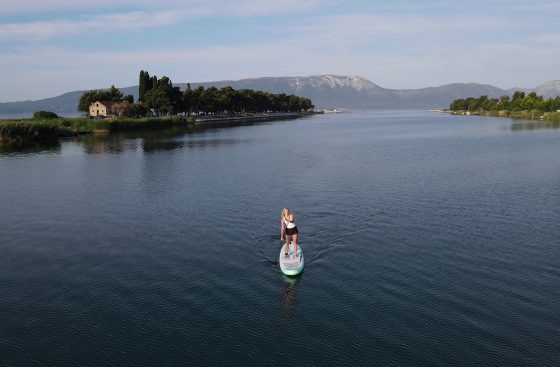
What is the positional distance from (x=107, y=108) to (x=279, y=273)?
180 m

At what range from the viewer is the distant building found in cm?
18557

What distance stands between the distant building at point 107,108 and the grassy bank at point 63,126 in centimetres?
1972

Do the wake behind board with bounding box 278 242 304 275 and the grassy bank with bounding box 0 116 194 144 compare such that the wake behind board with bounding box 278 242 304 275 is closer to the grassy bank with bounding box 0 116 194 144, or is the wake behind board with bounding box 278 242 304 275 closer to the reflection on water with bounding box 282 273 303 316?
the reflection on water with bounding box 282 273 303 316

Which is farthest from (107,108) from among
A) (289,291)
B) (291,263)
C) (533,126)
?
(289,291)

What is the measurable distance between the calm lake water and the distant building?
130 m

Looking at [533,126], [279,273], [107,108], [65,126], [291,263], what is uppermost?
[107,108]

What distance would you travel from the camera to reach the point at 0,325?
76.5 ft

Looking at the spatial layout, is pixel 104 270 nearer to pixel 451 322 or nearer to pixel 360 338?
pixel 360 338

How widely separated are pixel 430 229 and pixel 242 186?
84.9 feet

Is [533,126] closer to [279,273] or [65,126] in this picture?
[65,126]

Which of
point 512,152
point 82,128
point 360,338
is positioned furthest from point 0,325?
point 82,128

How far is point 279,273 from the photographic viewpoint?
29.5m

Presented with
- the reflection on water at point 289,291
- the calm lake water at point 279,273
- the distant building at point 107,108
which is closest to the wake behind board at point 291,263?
the reflection on water at point 289,291

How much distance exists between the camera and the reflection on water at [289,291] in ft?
81.3
